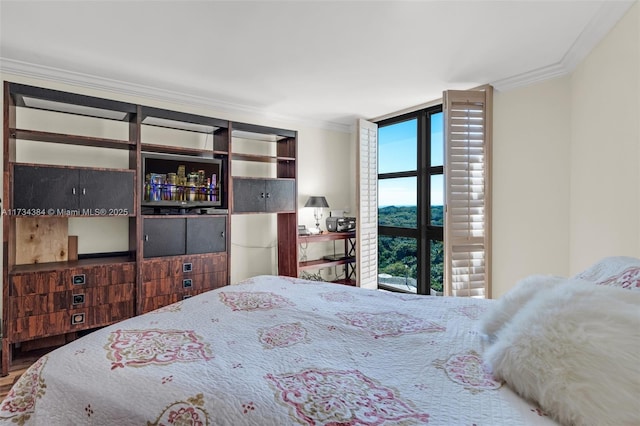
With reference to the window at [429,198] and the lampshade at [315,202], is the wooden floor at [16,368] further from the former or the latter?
the window at [429,198]

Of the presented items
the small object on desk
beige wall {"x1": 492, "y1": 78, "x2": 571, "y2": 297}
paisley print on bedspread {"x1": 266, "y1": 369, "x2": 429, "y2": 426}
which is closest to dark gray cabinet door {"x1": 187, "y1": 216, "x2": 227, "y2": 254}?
the small object on desk

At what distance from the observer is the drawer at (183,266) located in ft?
9.83

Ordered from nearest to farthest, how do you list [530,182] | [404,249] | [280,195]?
[530,182] < [280,195] < [404,249]

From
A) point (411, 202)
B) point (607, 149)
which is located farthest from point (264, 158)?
point (607, 149)

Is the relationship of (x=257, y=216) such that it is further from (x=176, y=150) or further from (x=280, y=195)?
(x=176, y=150)

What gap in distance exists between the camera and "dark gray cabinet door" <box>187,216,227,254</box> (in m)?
3.23

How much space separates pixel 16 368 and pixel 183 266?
1381 mm

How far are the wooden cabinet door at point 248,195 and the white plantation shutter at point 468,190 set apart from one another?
1.96m

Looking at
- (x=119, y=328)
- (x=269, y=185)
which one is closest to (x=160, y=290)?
(x=269, y=185)

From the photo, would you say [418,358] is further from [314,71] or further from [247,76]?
[247,76]

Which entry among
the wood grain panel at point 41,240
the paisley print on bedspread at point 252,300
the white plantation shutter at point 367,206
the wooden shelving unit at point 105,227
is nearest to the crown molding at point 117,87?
the wooden shelving unit at point 105,227

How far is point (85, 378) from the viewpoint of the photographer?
947 mm

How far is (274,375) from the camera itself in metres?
0.93

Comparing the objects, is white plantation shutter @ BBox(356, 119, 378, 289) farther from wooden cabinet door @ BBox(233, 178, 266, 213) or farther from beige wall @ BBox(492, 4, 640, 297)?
beige wall @ BBox(492, 4, 640, 297)
